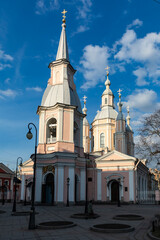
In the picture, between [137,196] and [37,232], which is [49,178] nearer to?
[137,196]

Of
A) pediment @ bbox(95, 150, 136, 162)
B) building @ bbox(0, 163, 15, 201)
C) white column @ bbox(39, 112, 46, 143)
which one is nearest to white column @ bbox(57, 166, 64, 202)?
white column @ bbox(39, 112, 46, 143)

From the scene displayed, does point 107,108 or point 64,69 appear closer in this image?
point 64,69

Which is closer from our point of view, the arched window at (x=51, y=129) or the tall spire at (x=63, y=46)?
the arched window at (x=51, y=129)

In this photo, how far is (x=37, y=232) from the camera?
39.0 feet

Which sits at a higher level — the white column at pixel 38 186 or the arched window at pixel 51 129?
the arched window at pixel 51 129

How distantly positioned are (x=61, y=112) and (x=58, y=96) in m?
2.74

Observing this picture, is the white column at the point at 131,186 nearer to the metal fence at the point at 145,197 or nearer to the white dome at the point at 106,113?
the metal fence at the point at 145,197

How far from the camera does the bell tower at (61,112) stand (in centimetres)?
3272

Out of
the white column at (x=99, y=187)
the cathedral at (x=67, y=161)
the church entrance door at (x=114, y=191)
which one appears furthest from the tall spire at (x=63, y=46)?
the church entrance door at (x=114, y=191)

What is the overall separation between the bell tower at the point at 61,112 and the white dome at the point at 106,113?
1171 centimetres

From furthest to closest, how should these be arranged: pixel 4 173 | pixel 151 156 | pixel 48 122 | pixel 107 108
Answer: pixel 107 108 → pixel 4 173 → pixel 48 122 → pixel 151 156

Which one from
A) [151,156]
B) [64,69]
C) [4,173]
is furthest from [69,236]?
[4,173]

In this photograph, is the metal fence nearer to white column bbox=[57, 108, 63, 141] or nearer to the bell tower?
the bell tower

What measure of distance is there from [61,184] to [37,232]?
61.1ft
